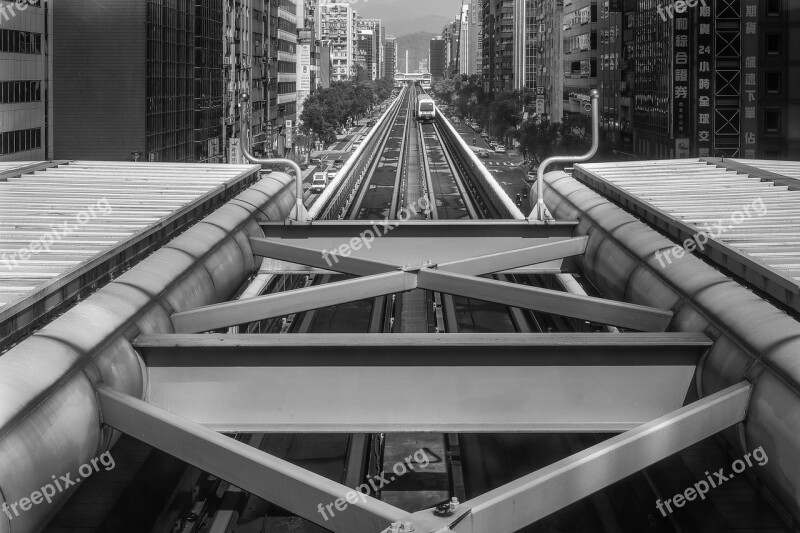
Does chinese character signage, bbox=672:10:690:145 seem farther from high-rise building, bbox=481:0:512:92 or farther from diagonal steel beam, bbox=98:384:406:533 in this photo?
high-rise building, bbox=481:0:512:92

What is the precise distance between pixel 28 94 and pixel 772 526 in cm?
4284

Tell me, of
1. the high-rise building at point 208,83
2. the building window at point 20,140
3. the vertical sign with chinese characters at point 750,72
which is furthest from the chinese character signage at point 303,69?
the vertical sign with chinese characters at point 750,72

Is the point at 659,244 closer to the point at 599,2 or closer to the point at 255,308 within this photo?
the point at 255,308

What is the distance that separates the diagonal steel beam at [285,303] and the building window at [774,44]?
48.3 meters

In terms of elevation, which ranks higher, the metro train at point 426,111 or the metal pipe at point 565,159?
the metro train at point 426,111

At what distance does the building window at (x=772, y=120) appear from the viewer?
176 feet

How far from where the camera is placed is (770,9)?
5300cm

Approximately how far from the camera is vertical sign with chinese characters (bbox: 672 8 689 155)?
185 ft

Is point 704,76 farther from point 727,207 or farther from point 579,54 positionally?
point 579,54

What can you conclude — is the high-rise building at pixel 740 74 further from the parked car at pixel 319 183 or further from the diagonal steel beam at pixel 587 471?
the diagonal steel beam at pixel 587 471

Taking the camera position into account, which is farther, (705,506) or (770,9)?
(770,9)

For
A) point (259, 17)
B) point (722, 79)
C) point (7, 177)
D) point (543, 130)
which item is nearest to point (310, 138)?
point (259, 17)

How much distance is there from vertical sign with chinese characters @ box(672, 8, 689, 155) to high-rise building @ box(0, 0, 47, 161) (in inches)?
1293

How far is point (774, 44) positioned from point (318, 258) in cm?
4739
